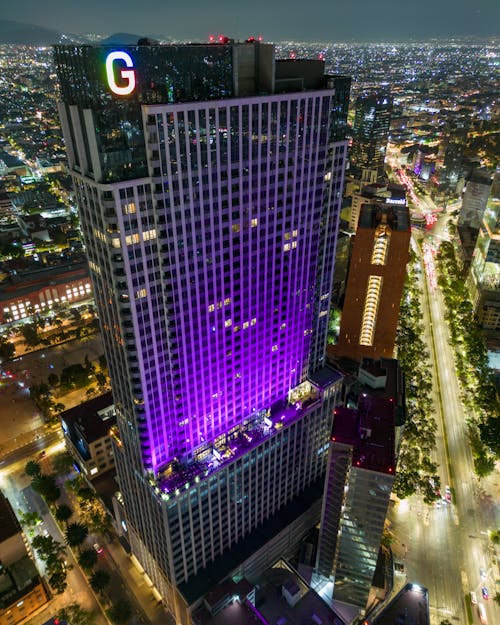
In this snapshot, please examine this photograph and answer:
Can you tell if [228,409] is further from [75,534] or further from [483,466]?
[483,466]

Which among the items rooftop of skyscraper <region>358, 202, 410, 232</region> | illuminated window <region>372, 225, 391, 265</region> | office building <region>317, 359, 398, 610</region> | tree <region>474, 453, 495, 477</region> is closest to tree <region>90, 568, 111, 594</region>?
office building <region>317, 359, 398, 610</region>

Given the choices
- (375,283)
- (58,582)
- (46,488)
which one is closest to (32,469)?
(46,488)

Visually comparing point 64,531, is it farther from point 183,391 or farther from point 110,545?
point 183,391

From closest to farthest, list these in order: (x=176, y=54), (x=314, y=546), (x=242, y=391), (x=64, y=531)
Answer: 1. (x=176, y=54)
2. (x=242, y=391)
3. (x=314, y=546)
4. (x=64, y=531)

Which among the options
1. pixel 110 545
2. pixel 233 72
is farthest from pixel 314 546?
pixel 233 72

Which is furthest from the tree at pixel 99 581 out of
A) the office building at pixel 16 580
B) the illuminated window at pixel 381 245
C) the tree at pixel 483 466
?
the illuminated window at pixel 381 245

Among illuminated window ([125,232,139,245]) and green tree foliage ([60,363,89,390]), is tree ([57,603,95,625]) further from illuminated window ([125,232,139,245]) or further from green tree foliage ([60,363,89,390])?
illuminated window ([125,232,139,245])
